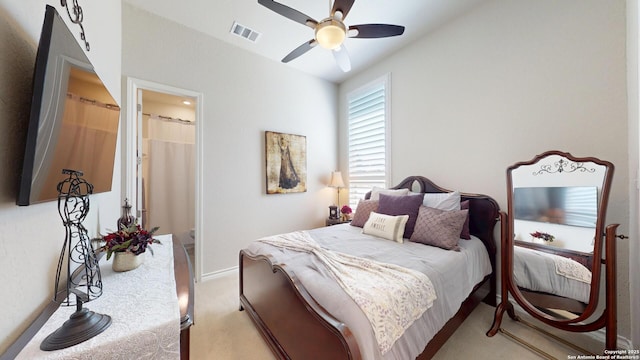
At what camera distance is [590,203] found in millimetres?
1548

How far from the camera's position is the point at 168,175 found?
12.3 ft

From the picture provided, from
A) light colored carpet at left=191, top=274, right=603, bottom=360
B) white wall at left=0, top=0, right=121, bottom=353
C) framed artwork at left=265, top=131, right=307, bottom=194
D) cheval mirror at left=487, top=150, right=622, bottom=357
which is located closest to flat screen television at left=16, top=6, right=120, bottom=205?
white wall at left=0, top=0, right=121, bottom=353

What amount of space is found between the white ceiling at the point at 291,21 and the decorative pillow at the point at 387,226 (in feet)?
7.28

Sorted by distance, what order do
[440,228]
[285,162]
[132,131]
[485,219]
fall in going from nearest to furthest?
[440,228], [485,219], [132,131], [285,162]

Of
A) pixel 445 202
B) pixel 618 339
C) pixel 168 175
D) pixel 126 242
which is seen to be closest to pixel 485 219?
pixel 445 202

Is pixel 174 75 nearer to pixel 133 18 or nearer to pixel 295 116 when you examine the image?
pixel 133 18

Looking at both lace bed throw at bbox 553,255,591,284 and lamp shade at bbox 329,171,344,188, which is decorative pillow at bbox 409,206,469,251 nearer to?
lace bed throw at bbox 553,255,591,284

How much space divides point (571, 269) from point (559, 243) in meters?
0.18

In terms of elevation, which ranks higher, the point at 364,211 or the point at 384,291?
the point at 364,211

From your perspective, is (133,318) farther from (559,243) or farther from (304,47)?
(559,243)

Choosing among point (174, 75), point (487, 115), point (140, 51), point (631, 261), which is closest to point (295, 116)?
point (174, 75)

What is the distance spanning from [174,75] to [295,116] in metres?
1.68

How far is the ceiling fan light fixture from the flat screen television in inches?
57.0

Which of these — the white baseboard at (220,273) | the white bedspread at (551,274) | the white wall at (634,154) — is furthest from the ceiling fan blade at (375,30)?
the white baseboard at (220,273)
